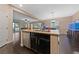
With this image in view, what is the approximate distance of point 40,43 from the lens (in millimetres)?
3189

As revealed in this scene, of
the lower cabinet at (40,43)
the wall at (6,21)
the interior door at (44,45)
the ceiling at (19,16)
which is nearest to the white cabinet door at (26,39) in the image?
the lower cabinet at (40,43)

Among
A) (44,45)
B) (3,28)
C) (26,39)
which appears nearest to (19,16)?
(3,28)

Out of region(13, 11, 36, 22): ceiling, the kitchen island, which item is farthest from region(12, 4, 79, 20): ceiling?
the kitchen island

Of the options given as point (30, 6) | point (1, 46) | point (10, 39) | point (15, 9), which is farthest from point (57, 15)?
point (1, 46)

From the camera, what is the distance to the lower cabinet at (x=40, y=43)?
2888 millimetres

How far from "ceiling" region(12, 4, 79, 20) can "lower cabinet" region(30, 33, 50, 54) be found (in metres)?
0.55

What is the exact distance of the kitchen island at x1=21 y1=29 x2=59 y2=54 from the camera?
8.74 feet

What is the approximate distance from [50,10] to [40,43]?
3.17ft

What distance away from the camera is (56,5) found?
2826 mm

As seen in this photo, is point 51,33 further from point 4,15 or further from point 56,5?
point 4,15

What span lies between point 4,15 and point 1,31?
479 mm

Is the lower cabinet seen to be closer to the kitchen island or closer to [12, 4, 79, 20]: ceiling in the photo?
the kitchen island
